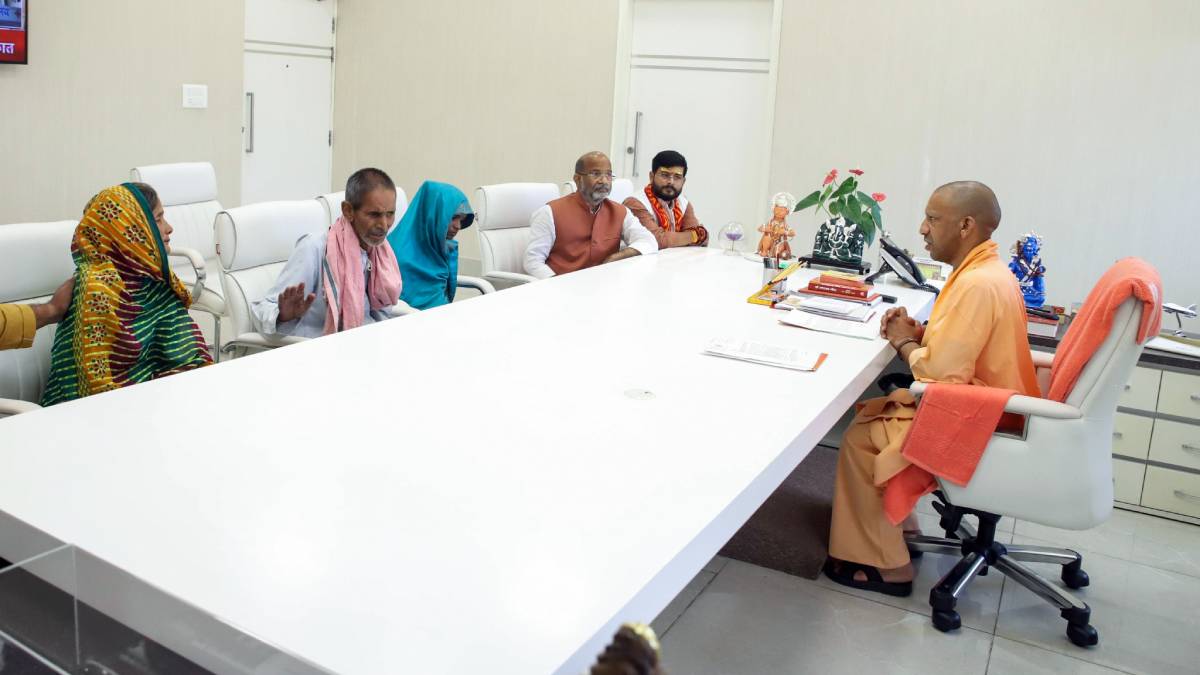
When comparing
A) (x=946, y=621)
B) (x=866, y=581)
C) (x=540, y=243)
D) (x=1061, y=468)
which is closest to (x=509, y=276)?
(x=540, y=243)

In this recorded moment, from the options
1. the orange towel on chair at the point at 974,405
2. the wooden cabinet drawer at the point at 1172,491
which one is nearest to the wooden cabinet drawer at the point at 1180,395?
the wooden cabinet drawer at the point at 1172,491

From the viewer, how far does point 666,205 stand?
522cm

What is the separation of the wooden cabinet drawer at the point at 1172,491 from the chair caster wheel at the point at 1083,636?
4.09 ft

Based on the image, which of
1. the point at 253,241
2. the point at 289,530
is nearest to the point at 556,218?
the point at 253,241

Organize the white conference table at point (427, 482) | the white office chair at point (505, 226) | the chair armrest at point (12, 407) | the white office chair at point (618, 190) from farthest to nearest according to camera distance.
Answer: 1. the white office chair at point (618, 190)
2. the white office chair at point (505, 226)
3. the chair armrest at point (12, 407)
4. the white conference table at point (427, 482)

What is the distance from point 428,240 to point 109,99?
271cm

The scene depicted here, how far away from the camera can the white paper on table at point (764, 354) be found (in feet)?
8.91

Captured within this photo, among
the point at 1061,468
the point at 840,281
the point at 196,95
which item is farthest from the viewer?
the point at 196,95

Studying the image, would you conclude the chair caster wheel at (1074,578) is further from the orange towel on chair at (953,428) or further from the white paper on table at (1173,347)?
the white paper on table at (1173,347)

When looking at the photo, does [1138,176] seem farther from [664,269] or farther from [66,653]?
[66,653]

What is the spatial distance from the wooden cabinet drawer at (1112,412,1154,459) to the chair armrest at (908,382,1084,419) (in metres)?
1.36

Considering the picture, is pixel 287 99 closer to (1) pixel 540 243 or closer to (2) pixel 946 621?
(1) pixel 540 243

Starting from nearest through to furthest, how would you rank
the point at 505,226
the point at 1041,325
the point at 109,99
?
the point at 1041,325 < the point at 505,226 < the point at 109,99

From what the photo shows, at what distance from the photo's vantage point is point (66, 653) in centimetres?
121
